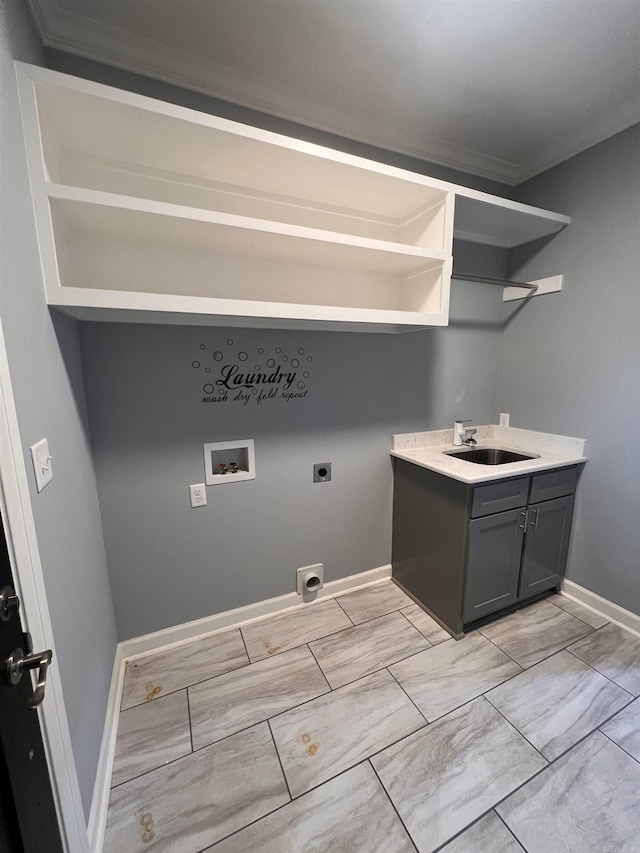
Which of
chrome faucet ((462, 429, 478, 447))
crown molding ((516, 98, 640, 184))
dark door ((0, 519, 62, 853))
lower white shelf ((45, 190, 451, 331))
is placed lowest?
dark door ((0, 519, 62, 853))

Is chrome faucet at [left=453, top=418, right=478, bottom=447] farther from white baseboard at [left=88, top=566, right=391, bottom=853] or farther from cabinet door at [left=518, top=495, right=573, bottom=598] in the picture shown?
white baseboard at [left=88, top=566, right=391, bottom=853]

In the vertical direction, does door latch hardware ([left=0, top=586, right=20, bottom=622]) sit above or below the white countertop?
above

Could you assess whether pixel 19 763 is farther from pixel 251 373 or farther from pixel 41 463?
pixel 251 373

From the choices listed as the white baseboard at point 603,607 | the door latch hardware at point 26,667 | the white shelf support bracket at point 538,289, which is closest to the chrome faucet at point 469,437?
the white shelf support bracket at point 538,289

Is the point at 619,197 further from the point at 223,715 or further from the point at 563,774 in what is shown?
the point at 223,715

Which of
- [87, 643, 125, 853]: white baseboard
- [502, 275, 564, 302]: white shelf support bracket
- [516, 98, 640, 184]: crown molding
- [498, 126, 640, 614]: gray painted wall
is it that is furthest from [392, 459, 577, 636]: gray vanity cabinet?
[516, 98, 640, 184]: crown molding

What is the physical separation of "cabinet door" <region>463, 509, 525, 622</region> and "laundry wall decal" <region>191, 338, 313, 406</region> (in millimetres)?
1176

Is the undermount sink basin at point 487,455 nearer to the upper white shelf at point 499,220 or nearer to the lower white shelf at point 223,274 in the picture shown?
the lower white shelf at point 223,274

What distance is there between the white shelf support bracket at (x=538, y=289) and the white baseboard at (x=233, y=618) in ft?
6.82

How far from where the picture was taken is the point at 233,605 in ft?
6.24

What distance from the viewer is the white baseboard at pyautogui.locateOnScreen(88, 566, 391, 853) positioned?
1082 mm

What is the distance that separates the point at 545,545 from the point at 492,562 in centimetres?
46

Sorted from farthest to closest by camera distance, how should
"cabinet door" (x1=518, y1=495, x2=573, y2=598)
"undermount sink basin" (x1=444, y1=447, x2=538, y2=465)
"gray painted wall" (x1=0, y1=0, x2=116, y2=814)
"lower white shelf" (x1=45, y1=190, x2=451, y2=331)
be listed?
"undermount sink basin" (x1=444, y1=447, x2=538, y2=465), "cabinet door" (x1=518, y1=495, x2=573, y2=598), "lower white shelf" (x1=45, y1=190, x2=451, y2=331), "gray painted wall" (x1=0, y1=0, x2=116, y2=814)

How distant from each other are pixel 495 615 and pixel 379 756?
1072 mm
